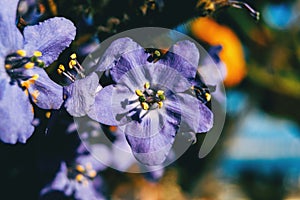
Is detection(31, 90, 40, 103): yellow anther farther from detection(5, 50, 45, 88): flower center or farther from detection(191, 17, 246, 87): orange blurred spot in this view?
detection(191, 17, 246, 87): orange blurred spot

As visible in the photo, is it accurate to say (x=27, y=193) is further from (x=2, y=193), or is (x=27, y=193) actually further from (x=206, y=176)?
(x=206, y=176)

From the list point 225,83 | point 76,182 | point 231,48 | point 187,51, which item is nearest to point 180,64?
point 187,51

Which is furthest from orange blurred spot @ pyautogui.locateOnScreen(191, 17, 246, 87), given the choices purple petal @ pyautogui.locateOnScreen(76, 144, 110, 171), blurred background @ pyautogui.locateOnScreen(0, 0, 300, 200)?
purple petal @ pyautogui.locateOnScreen(76, 144, 110, 171)

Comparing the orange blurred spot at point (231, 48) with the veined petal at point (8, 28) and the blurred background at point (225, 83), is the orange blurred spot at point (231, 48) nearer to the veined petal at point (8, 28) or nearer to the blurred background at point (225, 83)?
the blurred background at point (225, 83)

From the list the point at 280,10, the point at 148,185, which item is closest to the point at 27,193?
the point at 148,185

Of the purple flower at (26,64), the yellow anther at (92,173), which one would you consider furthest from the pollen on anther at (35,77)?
the yellow anther at (92,173)

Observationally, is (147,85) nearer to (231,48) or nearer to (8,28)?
(8,28)

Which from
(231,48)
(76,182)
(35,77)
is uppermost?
(35,77)
